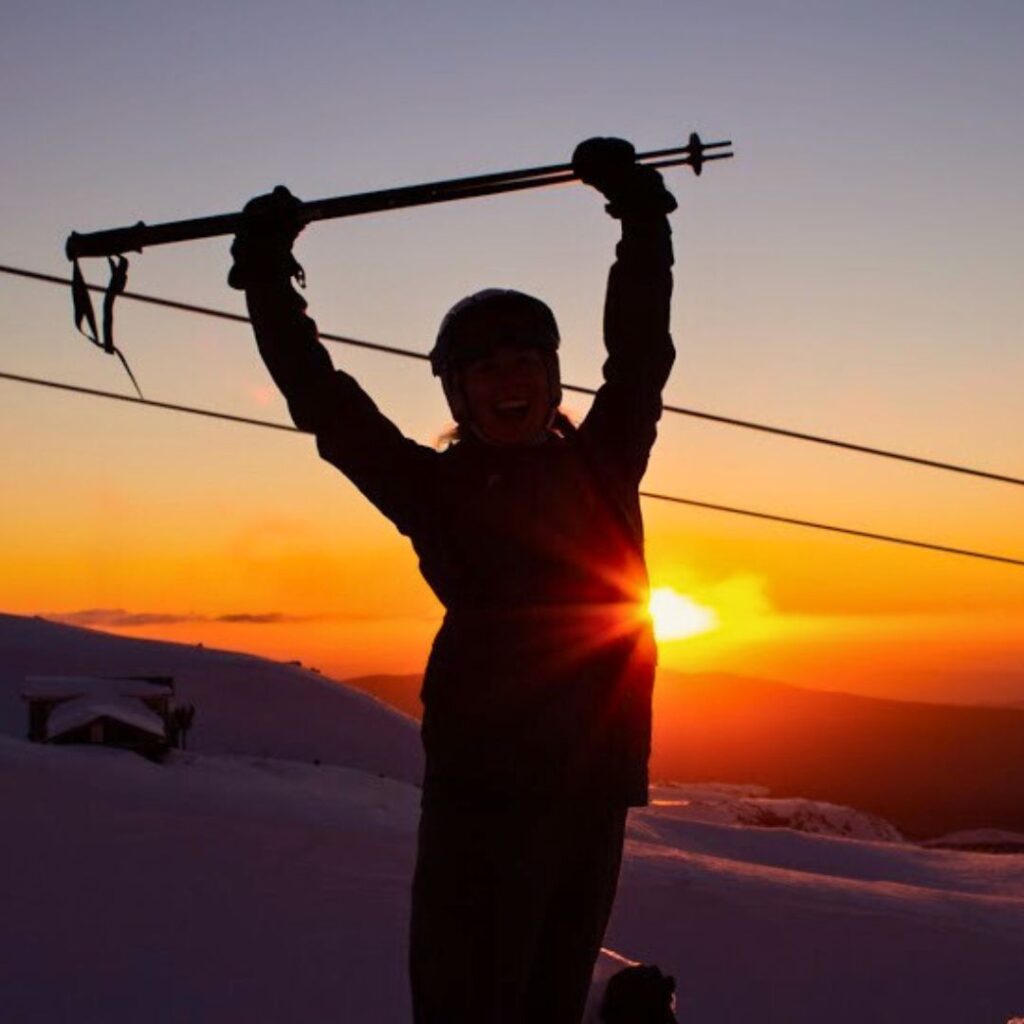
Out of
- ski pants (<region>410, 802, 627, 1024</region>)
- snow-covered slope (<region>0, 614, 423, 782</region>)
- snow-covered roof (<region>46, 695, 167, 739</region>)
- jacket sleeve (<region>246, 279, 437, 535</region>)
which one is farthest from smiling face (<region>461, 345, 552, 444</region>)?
snow-covered slope (<region>0, 614, 423, 782</region>)

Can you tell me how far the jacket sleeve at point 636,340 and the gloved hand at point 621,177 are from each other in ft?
0.10

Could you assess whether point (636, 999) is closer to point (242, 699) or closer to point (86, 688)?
point (86, 688)

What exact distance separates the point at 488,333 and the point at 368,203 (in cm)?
46

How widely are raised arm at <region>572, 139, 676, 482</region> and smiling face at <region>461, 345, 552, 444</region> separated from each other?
0.23 metres

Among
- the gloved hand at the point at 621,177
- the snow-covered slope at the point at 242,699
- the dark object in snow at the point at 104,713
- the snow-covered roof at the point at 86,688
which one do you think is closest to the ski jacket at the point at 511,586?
the gloved hand at the point at 621,177

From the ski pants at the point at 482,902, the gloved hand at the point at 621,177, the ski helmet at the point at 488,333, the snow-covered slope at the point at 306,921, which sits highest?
the gloved hand at the point at 621,177

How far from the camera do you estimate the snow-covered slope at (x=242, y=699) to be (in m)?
18.3

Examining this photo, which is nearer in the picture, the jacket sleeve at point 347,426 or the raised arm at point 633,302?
the jacket sleeve at point 347,426

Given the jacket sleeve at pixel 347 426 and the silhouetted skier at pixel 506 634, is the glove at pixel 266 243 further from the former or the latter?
the jacket sleeve at pixel 347 426

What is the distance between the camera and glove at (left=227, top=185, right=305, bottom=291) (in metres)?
3.22

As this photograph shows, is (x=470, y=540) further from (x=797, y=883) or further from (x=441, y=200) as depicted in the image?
(x=797, y=883)

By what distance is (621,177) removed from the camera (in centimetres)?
341

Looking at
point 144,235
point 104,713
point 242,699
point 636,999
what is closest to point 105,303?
point 144,235

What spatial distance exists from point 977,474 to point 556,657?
6182mm
